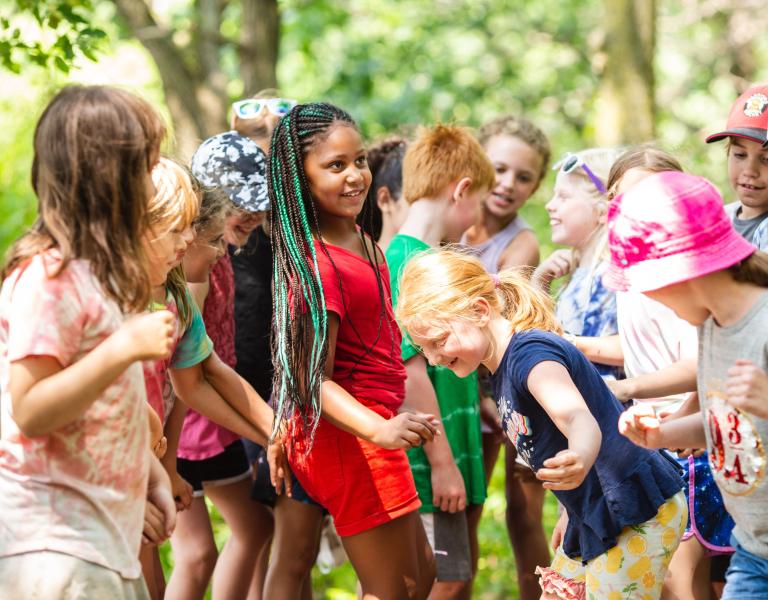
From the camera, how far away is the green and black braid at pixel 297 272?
3.37 metres

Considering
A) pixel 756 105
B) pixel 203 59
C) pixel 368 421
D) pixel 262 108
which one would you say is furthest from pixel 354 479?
pixel 203 59

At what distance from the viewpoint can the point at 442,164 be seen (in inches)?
171

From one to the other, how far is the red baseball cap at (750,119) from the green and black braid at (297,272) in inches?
58.9

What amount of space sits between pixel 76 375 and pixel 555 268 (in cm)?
263

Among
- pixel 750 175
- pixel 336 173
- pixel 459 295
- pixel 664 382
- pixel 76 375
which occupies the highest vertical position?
pixel 336 173

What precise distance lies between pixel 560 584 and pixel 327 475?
33.4 inches

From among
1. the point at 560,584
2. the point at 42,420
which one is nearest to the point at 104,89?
the point at 42,420

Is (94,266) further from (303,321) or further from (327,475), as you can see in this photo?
(327,475)

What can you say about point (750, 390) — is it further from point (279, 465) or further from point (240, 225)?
point (240, 225)

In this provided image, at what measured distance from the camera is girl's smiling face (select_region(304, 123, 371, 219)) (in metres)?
3.54

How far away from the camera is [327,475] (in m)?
3.48

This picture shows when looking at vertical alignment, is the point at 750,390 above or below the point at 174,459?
above

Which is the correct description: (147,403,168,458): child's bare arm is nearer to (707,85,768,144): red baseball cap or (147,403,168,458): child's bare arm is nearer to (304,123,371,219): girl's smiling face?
(304,123,371,219): girl's smiling face

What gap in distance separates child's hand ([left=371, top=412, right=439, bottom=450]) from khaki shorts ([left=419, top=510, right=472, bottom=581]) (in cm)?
84
